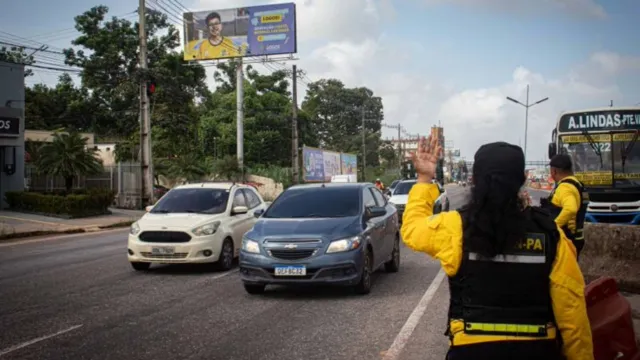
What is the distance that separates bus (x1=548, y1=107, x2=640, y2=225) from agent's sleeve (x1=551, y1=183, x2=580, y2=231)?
8.07m

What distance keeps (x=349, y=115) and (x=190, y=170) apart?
52825 mm

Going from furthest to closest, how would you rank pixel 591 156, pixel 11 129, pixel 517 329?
pixel 11 129
pixel 591 156
pixel 517 329

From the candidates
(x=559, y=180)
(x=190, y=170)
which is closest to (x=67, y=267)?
(x=559, y=180)

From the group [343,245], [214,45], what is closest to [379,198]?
[343,245]

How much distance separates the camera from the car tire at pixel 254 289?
890 centimetres

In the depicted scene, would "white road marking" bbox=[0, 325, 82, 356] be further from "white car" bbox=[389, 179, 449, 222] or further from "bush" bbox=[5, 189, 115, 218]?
"bush" bbox=[5, 189, 115, 218]

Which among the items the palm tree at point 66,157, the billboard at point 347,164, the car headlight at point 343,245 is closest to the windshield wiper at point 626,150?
the car headlight at point 343,245

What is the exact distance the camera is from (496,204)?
9.05ft

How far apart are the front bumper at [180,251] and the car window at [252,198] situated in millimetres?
2335

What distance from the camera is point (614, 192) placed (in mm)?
13625

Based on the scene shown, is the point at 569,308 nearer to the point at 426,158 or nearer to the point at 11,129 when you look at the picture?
the point at 426,158

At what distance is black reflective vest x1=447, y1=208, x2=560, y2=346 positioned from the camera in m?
2.71

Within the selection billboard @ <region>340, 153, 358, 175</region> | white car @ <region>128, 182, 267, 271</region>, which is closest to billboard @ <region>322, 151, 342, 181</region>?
billboard @ <region>340, 153, 358, 175</region>

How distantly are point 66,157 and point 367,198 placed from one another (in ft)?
67.0
